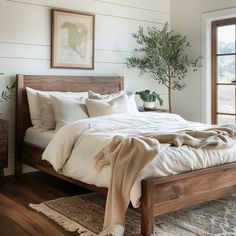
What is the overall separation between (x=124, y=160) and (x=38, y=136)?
1739 mm

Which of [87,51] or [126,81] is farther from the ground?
[87,51]

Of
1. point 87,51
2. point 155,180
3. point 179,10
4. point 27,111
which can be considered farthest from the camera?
point 179,10

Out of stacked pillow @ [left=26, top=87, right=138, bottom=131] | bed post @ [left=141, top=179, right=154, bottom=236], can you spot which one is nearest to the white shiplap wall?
stacked pillow @ [left=26, top=87, right=138, bottom=131]

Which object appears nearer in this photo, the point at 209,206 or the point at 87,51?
the point at 209,206

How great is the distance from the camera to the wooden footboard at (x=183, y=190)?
2568 mm

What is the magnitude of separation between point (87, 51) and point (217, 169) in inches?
108

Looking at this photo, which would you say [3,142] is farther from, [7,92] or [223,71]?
[223,71]

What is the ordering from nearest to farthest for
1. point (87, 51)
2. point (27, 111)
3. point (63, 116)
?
point (63, 116), point (27, 111), point (87, 51)

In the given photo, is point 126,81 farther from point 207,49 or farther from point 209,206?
point 209,206

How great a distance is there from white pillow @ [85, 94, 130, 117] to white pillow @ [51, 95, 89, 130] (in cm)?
9

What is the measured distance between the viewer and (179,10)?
19.3ft

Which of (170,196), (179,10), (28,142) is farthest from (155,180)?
(179,10)

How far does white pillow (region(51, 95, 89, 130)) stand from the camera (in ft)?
13.3

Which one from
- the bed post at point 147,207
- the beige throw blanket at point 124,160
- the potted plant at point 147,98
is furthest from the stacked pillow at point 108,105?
the bed post at point 147,207
